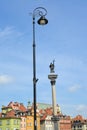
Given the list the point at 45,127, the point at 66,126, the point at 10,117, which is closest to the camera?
the point at 10,117

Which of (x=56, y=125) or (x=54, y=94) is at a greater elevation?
(x=54, y=94)

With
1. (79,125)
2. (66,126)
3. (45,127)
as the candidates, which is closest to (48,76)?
(45,127)

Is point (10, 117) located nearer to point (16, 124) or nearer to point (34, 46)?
point (16, 124)

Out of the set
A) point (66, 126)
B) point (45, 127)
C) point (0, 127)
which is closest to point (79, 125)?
point (66, 126)

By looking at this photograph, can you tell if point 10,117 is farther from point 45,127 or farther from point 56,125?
point 56,125

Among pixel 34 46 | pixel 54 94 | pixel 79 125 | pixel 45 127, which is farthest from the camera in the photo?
pixel 79 125

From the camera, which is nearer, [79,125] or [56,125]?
[56,125]

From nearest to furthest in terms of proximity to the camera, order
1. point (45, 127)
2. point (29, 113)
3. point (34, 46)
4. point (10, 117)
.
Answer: point (34, 46)
point (10, 117)
point (29, 113)
point (45, 127)

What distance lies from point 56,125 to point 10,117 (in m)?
67.7

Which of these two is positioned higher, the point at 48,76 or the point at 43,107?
the point at 43,107

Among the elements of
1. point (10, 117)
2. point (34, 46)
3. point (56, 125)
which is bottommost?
point (56, 125)

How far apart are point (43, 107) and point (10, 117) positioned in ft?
113

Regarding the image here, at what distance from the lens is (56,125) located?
95.7ft

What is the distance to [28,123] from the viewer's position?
327 ft
